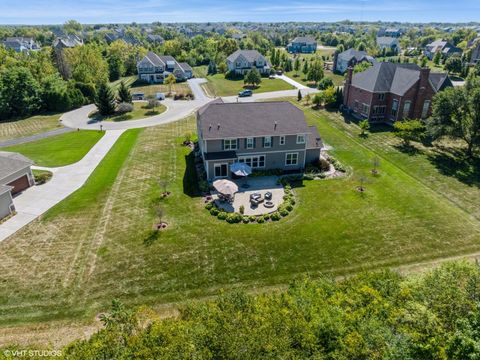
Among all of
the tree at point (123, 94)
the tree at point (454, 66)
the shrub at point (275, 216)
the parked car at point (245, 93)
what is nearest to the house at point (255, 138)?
the shrub at point (275, 216)

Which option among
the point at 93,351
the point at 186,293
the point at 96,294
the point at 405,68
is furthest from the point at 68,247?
the point at 405,68

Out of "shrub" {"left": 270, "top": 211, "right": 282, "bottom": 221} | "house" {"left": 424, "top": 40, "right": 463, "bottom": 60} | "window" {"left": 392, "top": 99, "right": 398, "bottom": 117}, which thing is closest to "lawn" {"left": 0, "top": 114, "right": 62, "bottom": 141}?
"shrub" {"left": 270, "top": 211, "right": 282, "bottom": 221}

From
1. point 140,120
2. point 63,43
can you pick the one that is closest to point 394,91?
point 140,120

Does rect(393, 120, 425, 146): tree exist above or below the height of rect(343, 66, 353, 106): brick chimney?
below

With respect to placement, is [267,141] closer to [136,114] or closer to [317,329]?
[317,329]

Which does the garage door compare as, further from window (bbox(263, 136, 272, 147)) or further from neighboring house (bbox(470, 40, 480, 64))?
Result: neighboring house (bbox(470, 40, 480, 64))

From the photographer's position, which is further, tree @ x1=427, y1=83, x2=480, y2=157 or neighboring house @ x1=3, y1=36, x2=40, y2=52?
neighboring house @ x1=3, y1=36, x2=40, y2=52

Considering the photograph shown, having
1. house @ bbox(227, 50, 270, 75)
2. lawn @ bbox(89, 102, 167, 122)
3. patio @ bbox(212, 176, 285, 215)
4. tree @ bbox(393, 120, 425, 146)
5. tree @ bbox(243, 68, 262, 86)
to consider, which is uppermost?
house @ bbox(227, 50, 270, 75)
